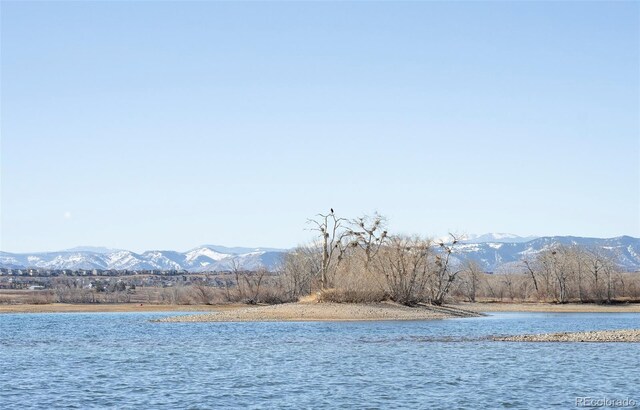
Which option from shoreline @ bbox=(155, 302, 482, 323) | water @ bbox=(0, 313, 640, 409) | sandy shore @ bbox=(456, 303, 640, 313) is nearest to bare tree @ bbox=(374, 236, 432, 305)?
shoreline @ bbox=(155, 302, 482, 323)

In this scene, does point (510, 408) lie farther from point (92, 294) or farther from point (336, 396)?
point (92, 294)

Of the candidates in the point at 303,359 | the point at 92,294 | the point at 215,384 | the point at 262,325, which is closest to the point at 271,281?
the point at 92,294

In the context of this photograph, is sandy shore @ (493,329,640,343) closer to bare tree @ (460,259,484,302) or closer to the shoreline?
the shoreline

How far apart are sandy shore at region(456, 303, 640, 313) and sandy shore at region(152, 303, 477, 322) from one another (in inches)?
996

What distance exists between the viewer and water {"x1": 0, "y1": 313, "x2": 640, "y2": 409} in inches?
1156

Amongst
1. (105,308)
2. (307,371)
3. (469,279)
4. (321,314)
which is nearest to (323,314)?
(321,314)

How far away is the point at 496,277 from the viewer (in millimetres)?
162875

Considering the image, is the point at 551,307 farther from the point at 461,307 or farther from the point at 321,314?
the point at 321,314

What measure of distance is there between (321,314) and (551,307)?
143 ft

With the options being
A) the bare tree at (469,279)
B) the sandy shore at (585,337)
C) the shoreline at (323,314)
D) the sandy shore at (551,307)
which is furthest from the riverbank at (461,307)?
the sandy shore at (585,337)

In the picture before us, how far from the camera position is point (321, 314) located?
7656 cm

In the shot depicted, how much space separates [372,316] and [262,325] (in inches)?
437

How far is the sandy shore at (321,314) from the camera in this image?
7606cm

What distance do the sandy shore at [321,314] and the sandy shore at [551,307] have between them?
2531cm
